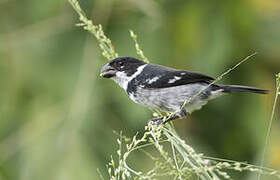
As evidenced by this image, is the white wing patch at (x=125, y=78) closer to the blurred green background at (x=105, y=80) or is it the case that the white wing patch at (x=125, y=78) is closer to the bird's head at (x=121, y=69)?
the bird's head at (x=121, y=69)

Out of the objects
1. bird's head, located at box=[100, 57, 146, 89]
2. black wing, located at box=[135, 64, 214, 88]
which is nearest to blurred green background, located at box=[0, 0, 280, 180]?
bird's head, located at box=[100, 57, 146, 89]

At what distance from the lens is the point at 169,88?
126 inches

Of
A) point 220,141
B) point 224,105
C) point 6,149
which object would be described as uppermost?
point 6,149

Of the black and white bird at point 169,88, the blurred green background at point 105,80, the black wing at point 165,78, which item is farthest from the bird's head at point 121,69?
the blurred green background at point 105,80

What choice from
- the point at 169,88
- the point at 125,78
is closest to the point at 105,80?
the point at 125,78

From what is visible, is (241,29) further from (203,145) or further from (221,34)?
(203,145)

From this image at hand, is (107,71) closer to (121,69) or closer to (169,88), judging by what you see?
(121,69)

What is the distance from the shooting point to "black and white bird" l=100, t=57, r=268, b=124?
10.3ft

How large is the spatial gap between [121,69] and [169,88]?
38 centimetres

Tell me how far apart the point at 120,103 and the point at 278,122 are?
1.56m

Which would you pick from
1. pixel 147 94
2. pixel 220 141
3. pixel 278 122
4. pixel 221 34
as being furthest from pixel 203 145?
pixel 147 94

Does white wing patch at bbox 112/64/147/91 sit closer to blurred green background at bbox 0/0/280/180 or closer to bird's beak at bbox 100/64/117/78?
bird's beak at bbox 100/64/117/78

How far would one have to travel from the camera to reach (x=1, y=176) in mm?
3959

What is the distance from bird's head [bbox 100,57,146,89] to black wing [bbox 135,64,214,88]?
0.36ft
